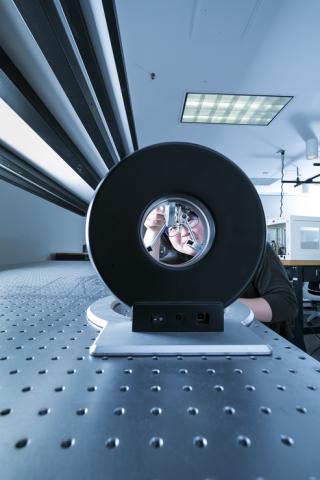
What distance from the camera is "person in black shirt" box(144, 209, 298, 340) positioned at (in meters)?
0.47

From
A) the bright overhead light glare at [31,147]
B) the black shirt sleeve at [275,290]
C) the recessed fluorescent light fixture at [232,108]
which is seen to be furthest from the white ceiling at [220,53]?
the black shirt sleeve at [275,290]

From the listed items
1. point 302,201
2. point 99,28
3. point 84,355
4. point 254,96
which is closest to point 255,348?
point 84,355

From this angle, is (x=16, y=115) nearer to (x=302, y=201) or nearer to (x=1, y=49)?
(x=1, y=49)

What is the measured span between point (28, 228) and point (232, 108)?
264 centimetres

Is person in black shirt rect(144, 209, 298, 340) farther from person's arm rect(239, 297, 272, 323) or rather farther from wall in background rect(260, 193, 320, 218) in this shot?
wall in background rect(260, 193, 320, 218)

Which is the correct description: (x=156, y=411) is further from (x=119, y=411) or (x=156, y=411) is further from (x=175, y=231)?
(x=175, y=231)

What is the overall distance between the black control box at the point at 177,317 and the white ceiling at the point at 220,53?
1964 millimetres

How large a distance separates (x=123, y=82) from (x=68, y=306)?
1.32m

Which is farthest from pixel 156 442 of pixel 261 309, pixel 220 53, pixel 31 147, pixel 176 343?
pixel 220 53

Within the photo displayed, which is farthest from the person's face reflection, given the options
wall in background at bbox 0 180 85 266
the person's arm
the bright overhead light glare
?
wall in background at bbox 0 180 85 266

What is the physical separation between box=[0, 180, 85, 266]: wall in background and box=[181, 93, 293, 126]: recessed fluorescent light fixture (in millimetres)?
1975

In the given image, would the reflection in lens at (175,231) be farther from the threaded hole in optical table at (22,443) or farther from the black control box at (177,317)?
the threaded hole in optical table at (22,443)

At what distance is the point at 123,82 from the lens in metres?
1.43

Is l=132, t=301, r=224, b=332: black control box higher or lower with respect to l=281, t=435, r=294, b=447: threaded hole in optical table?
higher
